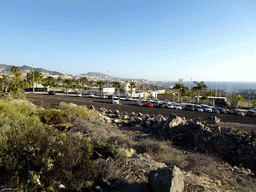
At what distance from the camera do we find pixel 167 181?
3.33 meters

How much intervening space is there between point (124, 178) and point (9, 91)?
948 inches

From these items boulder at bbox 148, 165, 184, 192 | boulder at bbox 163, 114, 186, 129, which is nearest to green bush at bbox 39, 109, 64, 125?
boulder at bbox 163, 114, 186, 129

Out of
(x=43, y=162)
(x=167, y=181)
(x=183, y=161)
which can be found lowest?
(x=183, y=161)

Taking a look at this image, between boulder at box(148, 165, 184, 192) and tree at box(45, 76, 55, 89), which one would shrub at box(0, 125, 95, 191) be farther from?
tree at box(45, 76, 55, 89)

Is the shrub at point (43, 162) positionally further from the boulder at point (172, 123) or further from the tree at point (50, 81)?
the tree at point (50, 81)

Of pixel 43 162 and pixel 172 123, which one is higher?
pixel 43 162

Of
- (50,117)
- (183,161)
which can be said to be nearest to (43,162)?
(183,161)

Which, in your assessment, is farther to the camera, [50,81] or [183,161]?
[50,81]

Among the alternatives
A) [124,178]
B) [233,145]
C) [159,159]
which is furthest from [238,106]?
[124,178]

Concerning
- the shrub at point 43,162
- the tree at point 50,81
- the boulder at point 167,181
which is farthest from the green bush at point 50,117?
the tree at point 50,81

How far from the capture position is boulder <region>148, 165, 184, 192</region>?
130 inches

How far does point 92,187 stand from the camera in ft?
12.2

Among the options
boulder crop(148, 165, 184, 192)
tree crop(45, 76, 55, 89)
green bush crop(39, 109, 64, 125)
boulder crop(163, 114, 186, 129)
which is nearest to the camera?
boulder crop(148, 165, 184, 192)

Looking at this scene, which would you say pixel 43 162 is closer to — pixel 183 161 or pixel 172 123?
pixel 183 161
